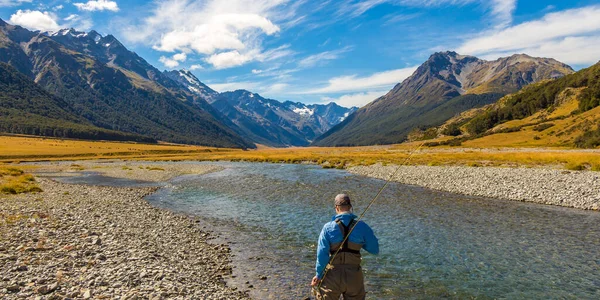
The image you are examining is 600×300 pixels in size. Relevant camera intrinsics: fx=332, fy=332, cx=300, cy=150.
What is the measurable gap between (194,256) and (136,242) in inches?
137

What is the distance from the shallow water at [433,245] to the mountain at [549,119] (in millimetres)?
80180

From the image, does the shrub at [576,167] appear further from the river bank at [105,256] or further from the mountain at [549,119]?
the mountain at [549,119]

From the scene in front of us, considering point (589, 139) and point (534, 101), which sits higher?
point (534, 101)

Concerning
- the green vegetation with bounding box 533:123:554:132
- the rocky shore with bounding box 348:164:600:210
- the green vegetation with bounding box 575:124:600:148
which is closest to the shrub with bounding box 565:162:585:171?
the rocky shore with bounding box 348:164:600:210

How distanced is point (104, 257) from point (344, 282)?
11324 millimetres

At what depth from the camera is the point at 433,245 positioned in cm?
1892

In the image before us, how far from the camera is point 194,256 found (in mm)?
16359

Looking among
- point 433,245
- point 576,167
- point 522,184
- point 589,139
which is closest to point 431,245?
point 433,245

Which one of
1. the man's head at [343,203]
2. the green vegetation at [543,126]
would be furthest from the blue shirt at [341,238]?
the green vegetation at [543,126]

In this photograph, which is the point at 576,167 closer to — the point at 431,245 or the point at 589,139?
the point at 431,245

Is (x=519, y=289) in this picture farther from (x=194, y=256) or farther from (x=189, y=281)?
(x=194, y=256)

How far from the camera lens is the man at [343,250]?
789 cm

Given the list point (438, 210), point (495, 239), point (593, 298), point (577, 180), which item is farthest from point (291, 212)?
point (577, 180)

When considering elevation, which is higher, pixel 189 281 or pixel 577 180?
pixel 577 180
